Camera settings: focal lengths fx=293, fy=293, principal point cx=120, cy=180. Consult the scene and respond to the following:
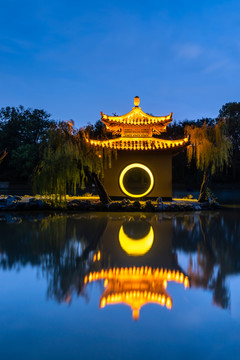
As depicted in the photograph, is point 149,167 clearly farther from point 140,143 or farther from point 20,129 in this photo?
point 20,129

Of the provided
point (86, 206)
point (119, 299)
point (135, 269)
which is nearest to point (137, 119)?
point (86, 206)

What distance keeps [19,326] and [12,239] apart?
9.51 feet

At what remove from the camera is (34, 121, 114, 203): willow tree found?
870 centimetres

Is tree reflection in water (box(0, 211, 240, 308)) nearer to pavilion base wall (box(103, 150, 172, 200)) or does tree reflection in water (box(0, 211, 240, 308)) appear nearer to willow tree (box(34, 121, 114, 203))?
willow tree (box(34, 121, 114, 203))

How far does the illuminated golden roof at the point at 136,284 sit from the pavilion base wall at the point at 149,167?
25.5 ft

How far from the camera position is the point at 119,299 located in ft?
7.90

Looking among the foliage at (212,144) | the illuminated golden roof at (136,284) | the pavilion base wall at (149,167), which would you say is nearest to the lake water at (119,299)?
the illuminated golden roof at (136,284)

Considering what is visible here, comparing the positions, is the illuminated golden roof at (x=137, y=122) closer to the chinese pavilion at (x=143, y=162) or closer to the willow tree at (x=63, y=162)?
the chinese pavilion at (x=143, y=162)

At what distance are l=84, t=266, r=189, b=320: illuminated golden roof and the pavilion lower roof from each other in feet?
24.4

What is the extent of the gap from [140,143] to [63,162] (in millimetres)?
3249

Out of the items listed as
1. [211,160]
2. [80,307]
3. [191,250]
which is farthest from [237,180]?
[80,307]

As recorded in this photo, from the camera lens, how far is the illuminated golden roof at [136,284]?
2.38 meters

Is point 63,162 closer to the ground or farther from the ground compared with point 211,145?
closer to the ground

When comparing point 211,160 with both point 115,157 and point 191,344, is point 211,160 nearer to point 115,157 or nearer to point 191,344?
point 115,157
